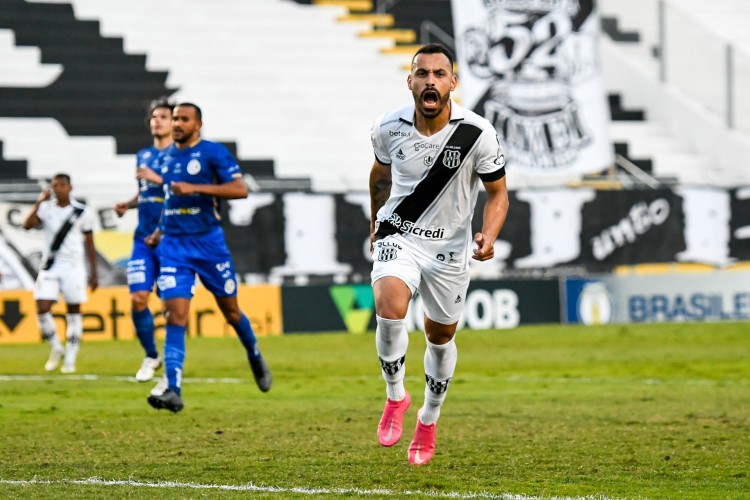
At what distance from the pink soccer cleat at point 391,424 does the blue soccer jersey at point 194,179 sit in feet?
11.0

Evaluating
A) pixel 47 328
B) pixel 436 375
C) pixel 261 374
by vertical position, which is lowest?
pixel 47 328

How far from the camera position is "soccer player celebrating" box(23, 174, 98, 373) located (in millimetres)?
16172

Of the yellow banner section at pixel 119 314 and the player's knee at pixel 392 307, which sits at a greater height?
the player's knee at pixel 392 307

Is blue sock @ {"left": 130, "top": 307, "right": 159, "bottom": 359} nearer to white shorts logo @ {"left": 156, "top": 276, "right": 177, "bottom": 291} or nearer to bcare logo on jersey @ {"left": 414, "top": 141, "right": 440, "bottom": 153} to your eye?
white shorts logo @ {"left": 156, "top": 276, "right": 177, "bottom": 291}

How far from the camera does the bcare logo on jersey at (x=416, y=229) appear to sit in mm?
7887

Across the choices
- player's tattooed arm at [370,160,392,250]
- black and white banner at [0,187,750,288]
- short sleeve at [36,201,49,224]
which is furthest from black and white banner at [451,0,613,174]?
player's tattooed arm at [370,160,392,250]

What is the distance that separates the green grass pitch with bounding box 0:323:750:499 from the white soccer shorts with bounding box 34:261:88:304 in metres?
0.89

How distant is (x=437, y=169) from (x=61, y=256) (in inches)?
377

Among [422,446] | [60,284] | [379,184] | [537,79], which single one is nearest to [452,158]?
[379,184]

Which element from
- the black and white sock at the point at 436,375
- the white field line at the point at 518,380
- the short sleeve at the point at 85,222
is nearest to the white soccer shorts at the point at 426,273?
the black and white sock at the point at 436,375

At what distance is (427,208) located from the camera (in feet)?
25.8

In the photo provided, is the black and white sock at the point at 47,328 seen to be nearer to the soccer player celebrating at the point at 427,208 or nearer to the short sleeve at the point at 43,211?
the short sleeve at the point at 43,211

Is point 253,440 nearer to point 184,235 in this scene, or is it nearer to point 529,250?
point 184,235

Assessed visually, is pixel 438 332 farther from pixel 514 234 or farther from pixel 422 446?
pixel 514 234
